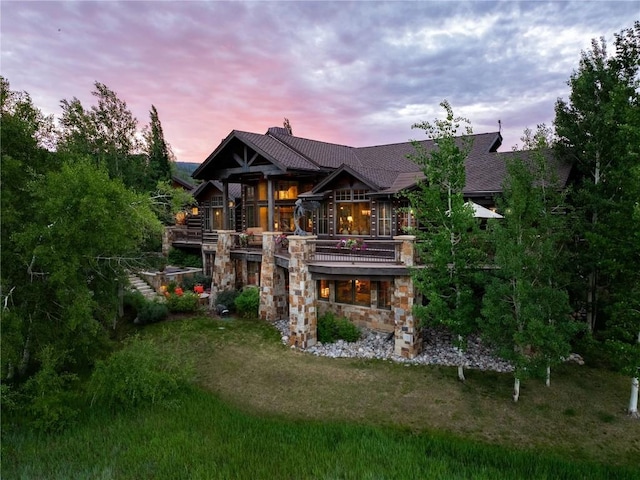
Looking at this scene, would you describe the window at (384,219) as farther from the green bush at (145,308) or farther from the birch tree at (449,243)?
the green bush at (145,308)

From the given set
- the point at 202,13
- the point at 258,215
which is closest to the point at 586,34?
the point at 202,13

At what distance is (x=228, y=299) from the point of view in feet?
64.2

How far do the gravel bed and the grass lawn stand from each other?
0.72m

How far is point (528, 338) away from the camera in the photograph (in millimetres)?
9609

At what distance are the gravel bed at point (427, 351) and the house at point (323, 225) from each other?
49 centimetres

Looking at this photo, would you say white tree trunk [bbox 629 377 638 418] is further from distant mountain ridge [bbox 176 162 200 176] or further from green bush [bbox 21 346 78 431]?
distant mountain ridge [bbox 176 162 200 176]

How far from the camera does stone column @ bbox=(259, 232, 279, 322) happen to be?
17.7 meters

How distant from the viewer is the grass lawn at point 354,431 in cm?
746

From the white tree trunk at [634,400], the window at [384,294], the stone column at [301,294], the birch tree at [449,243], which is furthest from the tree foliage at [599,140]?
the stone column at [301,294]

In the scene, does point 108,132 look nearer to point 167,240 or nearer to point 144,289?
point 167,240

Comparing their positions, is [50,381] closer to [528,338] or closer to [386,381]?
[386,381]

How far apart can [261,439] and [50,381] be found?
17.1ft

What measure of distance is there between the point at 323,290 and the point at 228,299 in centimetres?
577

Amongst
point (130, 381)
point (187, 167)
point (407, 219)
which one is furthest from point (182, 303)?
point (187, 167)
